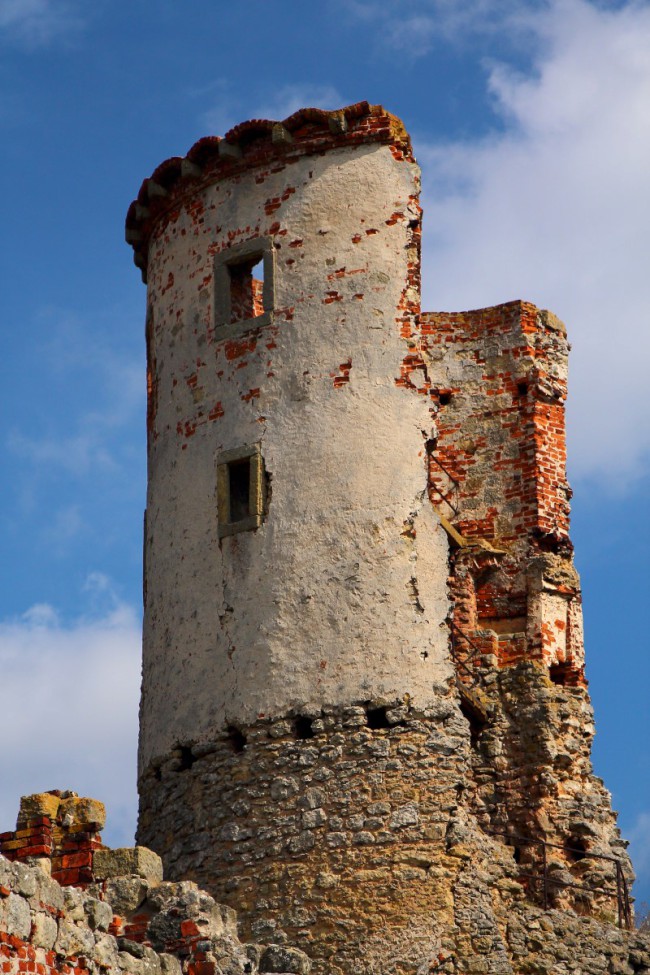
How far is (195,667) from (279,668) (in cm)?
106

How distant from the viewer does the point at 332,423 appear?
2020 cm

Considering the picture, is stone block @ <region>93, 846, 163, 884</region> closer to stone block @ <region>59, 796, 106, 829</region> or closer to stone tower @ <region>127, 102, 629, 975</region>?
stone block @ <region>59, 796, 106, 829</region>

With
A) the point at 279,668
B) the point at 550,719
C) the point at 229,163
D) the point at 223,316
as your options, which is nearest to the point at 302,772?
the point at 279,668

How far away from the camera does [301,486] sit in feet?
65.8

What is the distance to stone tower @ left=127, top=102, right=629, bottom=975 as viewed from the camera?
61.9 feet

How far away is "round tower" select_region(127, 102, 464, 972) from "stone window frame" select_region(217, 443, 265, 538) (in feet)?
0.07

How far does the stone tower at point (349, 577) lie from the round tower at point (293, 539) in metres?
0.03

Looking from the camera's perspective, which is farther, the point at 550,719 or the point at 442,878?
the point at 550,719

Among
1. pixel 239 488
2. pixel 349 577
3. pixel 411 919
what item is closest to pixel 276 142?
pixel 239 488

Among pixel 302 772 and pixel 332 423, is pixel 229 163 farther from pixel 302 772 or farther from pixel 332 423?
pixel 302 772

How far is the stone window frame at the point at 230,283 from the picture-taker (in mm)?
20953

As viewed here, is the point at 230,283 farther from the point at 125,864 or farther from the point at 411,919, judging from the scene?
the point at 125,864

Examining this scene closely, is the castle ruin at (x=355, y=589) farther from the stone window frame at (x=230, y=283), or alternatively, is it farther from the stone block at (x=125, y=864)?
the stone block at (x=125, y=864)

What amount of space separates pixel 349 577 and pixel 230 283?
3.64 metres
